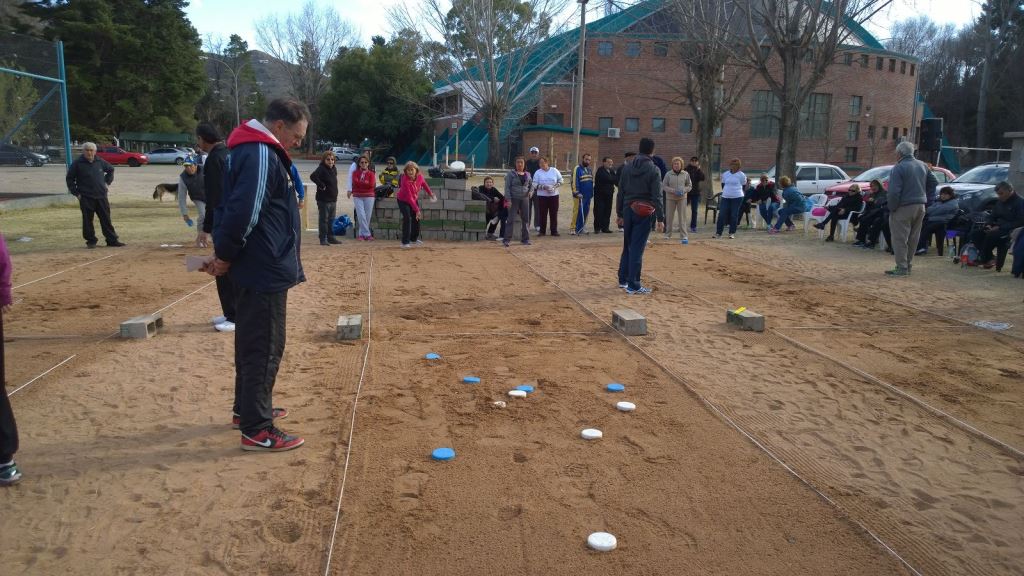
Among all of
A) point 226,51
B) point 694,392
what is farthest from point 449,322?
point 226,51

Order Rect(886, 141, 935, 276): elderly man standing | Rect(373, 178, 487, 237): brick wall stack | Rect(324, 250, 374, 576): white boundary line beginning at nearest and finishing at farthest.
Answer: Rect(324, 250, 374, 576): white boundary line → Rect(886, 141, 935, 276): elderly man standing → Rect(373, 178, 487, 237): brick wall stack

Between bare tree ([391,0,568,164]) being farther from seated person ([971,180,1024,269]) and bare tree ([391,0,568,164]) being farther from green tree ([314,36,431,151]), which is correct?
seated person ([971,180,1024,269])

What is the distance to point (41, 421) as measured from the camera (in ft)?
15.0

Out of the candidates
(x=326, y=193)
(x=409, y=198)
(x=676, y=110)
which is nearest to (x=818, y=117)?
(x=676, y=110)

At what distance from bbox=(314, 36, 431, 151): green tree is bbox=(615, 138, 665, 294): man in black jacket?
153 feet

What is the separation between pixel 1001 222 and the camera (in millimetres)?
11320

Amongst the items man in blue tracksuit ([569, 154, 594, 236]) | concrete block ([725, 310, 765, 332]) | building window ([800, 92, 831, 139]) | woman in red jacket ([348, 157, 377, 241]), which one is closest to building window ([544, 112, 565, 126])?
building window ([800, 92, 831, 139])

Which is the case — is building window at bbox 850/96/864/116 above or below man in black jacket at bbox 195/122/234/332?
above

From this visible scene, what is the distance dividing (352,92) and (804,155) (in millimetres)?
34604

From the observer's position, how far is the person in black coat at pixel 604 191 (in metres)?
15.8

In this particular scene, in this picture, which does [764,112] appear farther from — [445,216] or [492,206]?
[445,216]

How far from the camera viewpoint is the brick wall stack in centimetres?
1486

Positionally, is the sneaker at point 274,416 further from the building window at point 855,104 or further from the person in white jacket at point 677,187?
the building window at point 855,104

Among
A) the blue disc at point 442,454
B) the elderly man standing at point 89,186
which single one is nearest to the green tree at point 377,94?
the elderly man standing at point 89,186
